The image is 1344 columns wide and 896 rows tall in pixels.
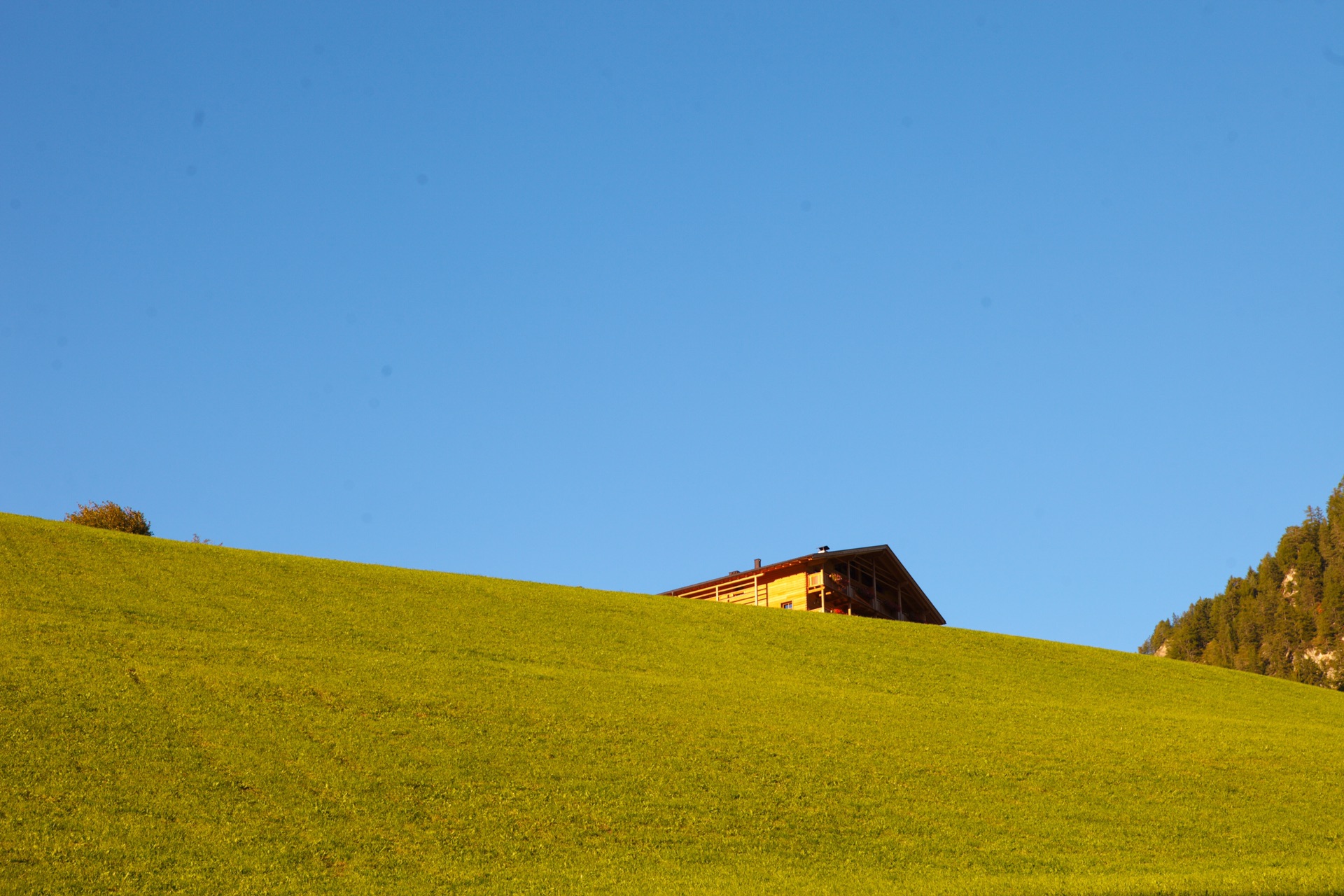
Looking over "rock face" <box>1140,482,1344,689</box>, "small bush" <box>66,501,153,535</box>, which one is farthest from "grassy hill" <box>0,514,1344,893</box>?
"rock face" <box>1140,482,1344,689</box>

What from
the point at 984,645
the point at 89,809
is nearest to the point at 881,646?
the point at 984,645

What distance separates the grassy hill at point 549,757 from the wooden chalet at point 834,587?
58.3ft

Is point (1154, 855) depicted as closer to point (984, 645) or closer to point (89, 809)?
point (89, 809)

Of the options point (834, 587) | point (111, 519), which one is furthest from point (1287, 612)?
point (111, 519)

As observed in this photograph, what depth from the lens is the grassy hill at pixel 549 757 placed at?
61.4 feet

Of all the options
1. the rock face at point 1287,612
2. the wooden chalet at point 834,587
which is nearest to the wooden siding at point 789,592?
the wooden chalet at point 834,587

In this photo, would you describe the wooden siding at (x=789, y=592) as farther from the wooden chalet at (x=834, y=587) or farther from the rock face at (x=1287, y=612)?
the rock face at (x=1287, y=612)

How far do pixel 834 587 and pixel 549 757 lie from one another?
37.8 metres

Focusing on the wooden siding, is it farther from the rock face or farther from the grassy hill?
the rock face

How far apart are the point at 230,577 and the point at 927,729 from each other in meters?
23.8

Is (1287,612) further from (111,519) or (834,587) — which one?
(111,519)

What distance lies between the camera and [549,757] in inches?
960

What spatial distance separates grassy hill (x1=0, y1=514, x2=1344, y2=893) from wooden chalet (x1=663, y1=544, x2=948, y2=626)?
17.8 meters

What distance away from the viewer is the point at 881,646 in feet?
145
